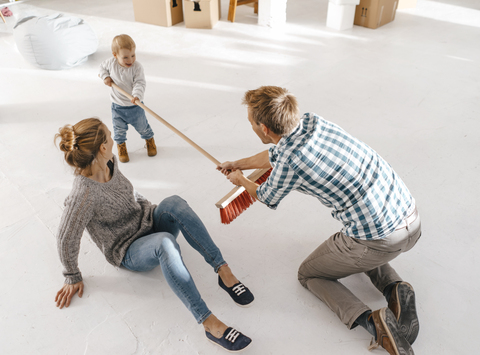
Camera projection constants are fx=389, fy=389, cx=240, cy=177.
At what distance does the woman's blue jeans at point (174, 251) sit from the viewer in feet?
4.91

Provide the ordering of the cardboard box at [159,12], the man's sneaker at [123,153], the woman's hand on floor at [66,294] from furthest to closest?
1. the cardboard box at [159,12]
2. the man's sneaker at [123,153]
3. the woman's hand on floor at [66,294]

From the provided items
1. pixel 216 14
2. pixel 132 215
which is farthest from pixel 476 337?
pixel 216 14

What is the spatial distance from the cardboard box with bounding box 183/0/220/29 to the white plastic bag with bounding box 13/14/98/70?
1199mm

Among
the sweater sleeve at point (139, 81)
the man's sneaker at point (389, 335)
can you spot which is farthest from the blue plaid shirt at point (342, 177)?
the sweater sleeve at point (139, 81)

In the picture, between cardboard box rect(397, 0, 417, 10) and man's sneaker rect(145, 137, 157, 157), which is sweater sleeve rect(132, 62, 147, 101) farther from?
cardboard box rect(397, 0, 417, 10)

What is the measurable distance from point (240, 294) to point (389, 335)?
1.99 ft

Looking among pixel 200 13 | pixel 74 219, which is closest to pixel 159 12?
pixel 200 13

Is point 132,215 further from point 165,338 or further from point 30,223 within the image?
point 30,223

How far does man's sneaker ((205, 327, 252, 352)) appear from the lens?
1.51 meters

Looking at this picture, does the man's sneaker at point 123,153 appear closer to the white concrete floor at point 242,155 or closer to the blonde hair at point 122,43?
the white concrete floor at point 242,155

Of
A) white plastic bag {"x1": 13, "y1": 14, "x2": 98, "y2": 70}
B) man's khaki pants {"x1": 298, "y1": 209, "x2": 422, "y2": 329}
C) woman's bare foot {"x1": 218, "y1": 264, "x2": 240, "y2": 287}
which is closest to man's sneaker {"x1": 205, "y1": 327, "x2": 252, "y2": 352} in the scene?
woman's bare foot {"x1": 218, "y1": 264, "x2": 240, "y2": 287}

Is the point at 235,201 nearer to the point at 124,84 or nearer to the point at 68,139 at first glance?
the point at 68,139

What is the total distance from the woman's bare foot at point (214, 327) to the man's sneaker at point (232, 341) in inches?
0.6

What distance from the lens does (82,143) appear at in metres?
1.40
